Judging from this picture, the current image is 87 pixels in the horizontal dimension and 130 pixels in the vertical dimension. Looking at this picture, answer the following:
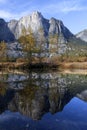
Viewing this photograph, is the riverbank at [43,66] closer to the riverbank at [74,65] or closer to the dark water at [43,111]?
the riverbank at [74,65]

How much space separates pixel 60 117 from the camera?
16.7m

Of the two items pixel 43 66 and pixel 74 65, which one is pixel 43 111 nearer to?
pixel 43 66

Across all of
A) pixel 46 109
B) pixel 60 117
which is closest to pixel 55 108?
pixel 46 109

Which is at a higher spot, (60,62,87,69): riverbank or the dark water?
the dark water

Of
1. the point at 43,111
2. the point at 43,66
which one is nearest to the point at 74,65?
the point at 43,66

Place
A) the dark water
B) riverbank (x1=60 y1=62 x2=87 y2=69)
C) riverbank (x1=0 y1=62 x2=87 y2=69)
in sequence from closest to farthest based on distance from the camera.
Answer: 1. the dark water
2. riverbank (x1=0 y1=62 x2=87 y2=69)
3. riverbank (x1=60 y1=62 x2=87 y2=69)

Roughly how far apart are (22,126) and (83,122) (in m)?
3.34

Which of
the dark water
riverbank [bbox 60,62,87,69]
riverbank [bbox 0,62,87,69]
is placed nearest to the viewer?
the dark water

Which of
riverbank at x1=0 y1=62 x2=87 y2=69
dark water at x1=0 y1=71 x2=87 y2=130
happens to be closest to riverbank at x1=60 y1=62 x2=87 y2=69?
riverbank at x1=0 y1=62 x2=87 y2=69

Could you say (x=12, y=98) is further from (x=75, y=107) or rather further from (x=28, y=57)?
(x=28, y=57)

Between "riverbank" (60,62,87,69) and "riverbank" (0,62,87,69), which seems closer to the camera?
"riverbank" (0,62,87,69)

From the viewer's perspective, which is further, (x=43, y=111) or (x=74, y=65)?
(x=74, y=65)

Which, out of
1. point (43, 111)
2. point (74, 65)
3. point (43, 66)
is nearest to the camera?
point (43, 111)

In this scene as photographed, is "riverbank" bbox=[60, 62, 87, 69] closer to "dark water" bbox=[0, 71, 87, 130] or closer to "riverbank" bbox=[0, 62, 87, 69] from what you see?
"riverbank" bbox=[0, 62, 87, 69]
